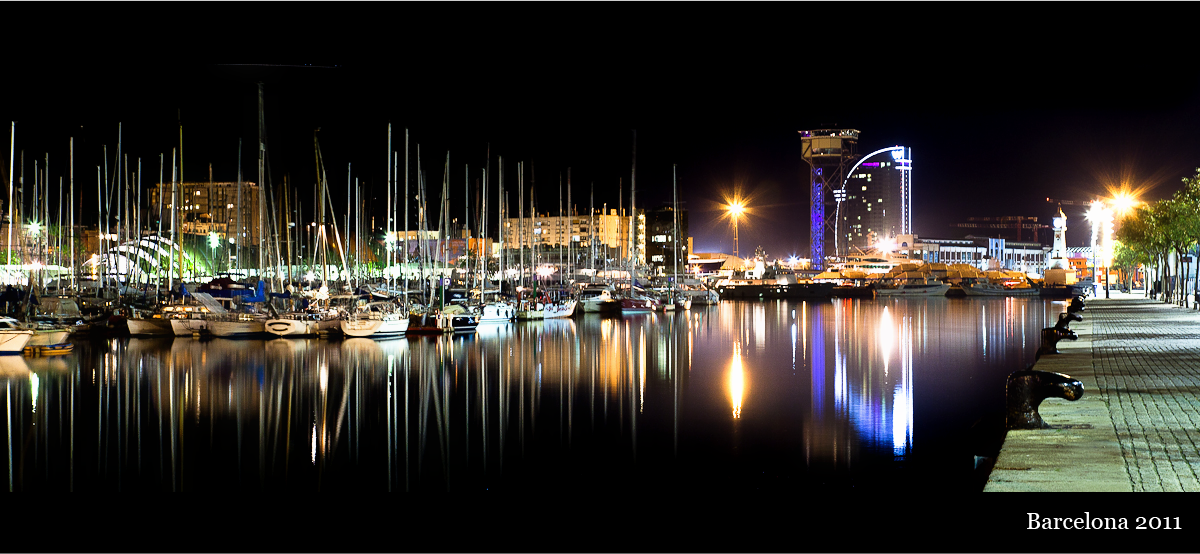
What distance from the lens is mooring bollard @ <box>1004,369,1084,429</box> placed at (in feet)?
39.4

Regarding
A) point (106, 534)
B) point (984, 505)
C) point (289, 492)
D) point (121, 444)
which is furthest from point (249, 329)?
point (984, 505)

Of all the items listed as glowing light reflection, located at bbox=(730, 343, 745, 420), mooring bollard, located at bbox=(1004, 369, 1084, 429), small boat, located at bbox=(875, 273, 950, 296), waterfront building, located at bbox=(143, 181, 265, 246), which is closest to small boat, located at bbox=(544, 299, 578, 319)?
glowing light reflection, located at bbox=(730, 343, 745, 420)

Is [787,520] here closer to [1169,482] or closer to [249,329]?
[1169,482]

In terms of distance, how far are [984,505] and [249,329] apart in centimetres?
3374

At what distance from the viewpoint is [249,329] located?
3844 cm

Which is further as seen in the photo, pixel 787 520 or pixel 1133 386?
pixel 1133 386

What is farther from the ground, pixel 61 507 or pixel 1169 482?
pixel 1169 482

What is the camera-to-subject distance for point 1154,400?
14.4 metres

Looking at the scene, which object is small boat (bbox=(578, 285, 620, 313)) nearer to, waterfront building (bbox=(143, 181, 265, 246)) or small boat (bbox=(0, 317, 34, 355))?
small boat (bbox=(0, 317, 34, 355))

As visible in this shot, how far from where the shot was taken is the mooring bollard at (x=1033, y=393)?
39.4ft

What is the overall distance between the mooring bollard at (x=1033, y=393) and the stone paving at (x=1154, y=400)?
746mm

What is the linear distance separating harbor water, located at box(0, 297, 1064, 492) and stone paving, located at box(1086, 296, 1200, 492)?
6.84ft

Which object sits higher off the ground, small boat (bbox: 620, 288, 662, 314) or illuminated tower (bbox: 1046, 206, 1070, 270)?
illuminated tower (bbox: 1046, 206, 1070, 270)

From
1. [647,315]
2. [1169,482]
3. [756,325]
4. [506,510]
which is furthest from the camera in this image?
[647,315]
